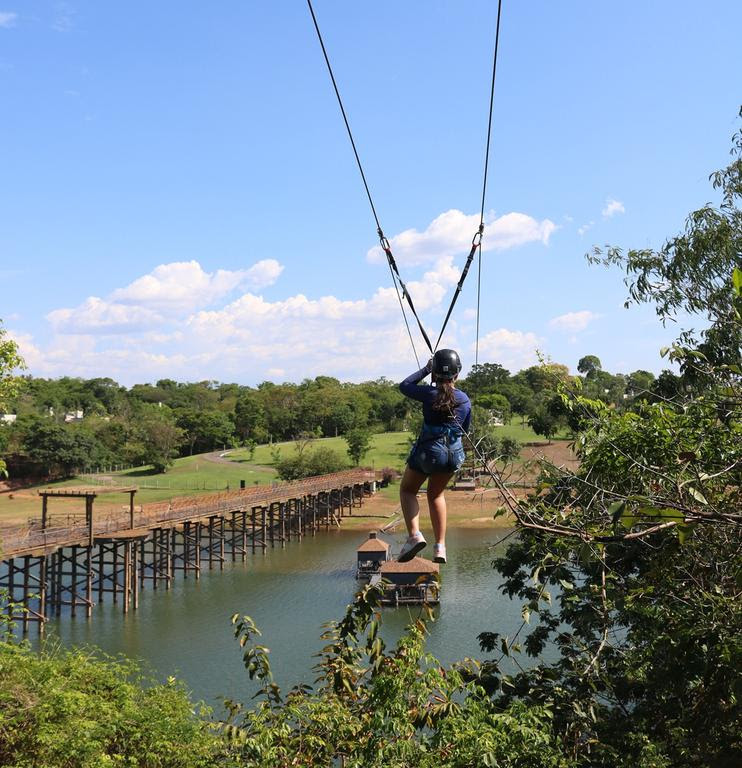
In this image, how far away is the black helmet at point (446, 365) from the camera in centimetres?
438

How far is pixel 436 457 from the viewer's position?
177 inches

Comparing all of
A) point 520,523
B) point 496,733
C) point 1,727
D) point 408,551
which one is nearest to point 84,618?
point 1,727

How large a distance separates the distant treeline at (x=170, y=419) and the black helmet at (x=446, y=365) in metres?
33.2

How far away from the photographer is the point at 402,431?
265 feet

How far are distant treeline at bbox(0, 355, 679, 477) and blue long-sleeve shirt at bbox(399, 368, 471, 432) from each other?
3302 centimetres

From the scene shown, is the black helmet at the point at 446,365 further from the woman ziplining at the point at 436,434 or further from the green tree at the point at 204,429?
the green tree at the point at 204,429

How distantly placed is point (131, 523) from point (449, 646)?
1354 centimetres

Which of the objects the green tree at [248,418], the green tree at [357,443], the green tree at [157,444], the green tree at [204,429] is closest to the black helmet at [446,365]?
the green tree at [357,443]

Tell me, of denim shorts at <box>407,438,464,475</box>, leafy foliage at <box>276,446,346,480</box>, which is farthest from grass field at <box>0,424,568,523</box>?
denim shorts at <box>407,438,464,475</box>

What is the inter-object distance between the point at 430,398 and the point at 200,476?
58816 mm

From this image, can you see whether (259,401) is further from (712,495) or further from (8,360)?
(712,495)

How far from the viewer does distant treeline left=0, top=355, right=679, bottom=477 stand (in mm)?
58688

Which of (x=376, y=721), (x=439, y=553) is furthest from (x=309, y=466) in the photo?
(x=439, y=553)

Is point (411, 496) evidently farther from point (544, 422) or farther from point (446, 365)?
point (544, 422)
